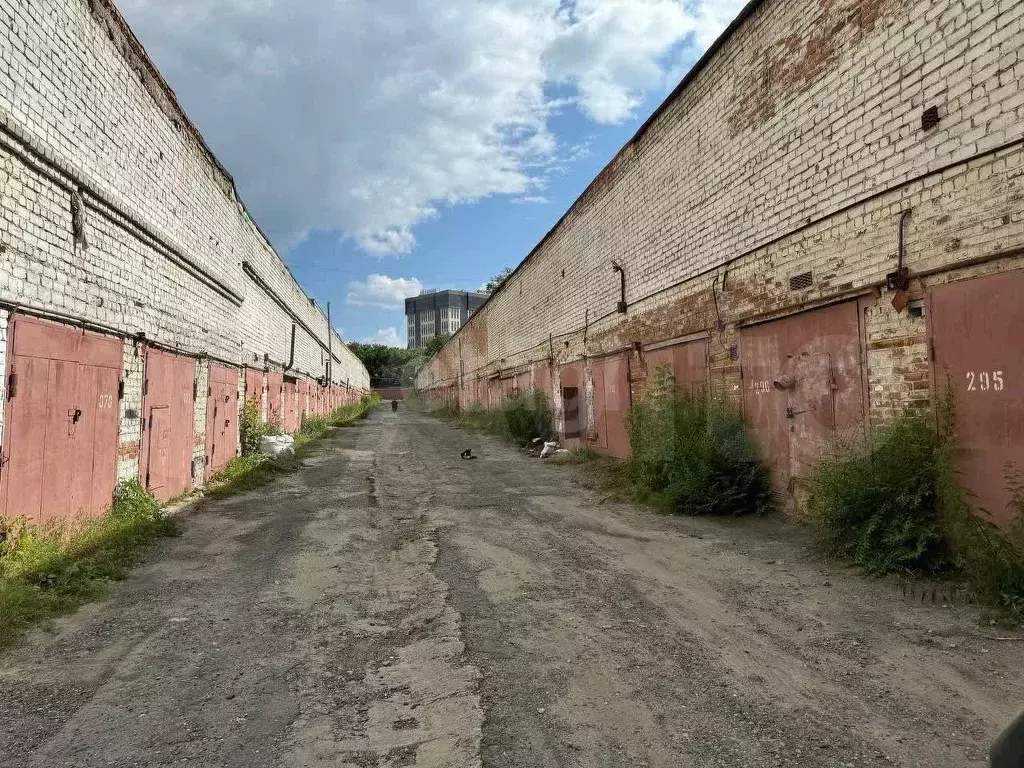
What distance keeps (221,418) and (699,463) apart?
25.9 ft

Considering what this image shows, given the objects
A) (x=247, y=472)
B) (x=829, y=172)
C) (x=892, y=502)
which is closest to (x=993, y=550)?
(x=892, y=502)

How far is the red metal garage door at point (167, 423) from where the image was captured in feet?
24.0

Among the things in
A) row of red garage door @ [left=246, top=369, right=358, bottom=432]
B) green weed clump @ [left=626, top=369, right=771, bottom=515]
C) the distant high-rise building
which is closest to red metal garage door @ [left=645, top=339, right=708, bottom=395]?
green weed clump @ [left=626, top=369, right=771, bottom=515]

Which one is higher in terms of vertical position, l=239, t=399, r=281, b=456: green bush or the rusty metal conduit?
the rusty metal conduit

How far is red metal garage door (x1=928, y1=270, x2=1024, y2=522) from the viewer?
13.9 ft

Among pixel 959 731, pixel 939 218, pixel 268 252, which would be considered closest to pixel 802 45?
pixel 939 218

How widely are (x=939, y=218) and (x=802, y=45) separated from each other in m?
2.80

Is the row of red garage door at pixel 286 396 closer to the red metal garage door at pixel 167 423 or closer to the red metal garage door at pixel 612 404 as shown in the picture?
the red metal garage door at pixel 167 423

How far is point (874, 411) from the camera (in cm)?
549

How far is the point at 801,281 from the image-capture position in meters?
6.38

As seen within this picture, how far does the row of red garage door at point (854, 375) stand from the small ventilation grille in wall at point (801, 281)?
0.94 feet

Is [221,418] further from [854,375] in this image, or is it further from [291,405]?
[854,375]

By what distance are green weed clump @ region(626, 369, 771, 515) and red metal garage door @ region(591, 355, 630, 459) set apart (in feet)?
7.16

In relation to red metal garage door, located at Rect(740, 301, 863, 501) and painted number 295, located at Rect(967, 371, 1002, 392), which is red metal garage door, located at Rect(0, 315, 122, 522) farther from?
painted number 295, located at Rect(967, 371, 1002, 392)
